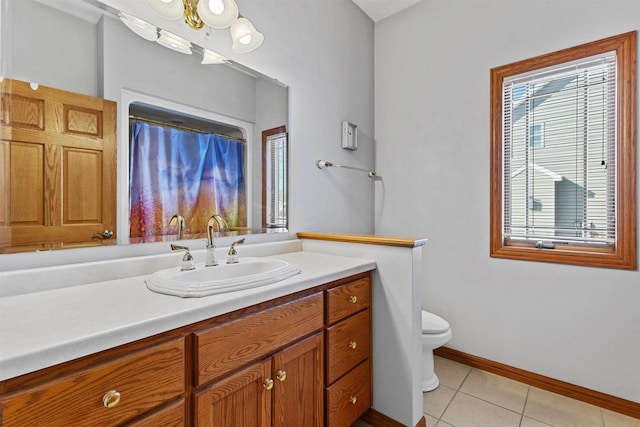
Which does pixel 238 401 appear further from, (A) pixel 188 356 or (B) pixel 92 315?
(B) pixel 92 315

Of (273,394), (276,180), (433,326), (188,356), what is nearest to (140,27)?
(276,180)

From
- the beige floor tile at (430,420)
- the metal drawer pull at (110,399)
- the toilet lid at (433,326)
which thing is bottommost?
the beige floor tile at (430,420)

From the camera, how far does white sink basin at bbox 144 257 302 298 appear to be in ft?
3.12

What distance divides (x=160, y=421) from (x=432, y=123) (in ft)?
7.63

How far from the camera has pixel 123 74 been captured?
4.00 ft

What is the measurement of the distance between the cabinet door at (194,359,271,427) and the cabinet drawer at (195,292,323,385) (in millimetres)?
35

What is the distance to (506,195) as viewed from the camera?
6.76ft

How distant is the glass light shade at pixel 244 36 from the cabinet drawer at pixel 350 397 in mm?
1669

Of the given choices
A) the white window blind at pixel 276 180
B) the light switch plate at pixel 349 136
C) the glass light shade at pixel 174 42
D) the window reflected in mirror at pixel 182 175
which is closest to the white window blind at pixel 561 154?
the light switch plate at pixel 349 136

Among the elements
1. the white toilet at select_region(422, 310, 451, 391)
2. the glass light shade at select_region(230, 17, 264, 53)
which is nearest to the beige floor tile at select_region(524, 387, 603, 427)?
the white toilet at select_region(422, 310, 451, 391)

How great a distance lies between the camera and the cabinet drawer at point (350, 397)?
132 centimetres

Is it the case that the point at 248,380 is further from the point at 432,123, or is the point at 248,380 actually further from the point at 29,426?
the point at 432,123

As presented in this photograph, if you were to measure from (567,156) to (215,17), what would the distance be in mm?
2096

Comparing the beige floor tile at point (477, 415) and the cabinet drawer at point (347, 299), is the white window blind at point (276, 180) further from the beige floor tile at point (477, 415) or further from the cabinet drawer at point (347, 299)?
the beige floor tile at point (477, 415)
